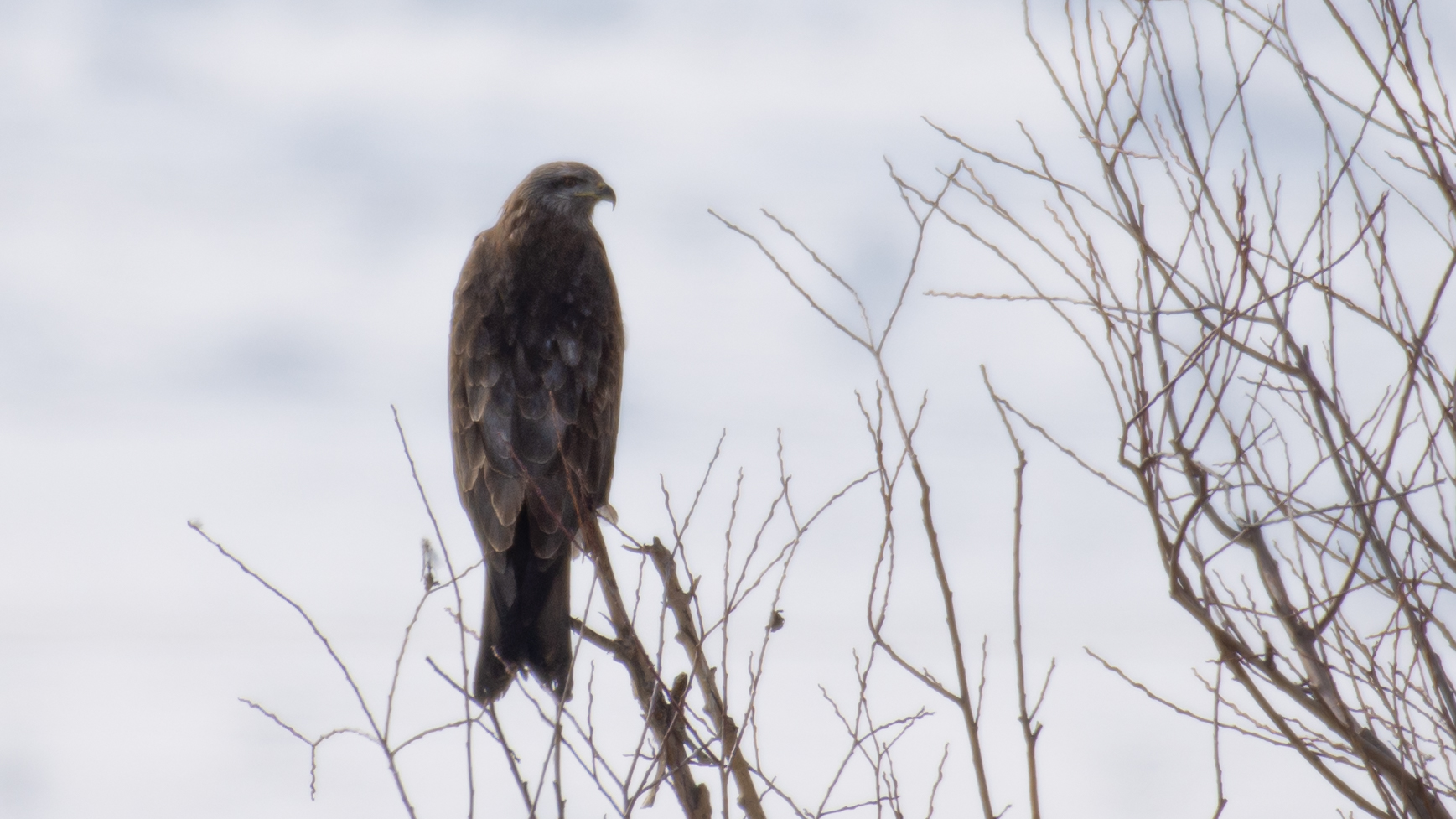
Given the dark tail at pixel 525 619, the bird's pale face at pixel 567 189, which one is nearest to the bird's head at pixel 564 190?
the bird's pale face at pixel 567 189

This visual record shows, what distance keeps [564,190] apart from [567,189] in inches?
0.8

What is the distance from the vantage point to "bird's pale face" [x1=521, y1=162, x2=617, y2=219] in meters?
5.77

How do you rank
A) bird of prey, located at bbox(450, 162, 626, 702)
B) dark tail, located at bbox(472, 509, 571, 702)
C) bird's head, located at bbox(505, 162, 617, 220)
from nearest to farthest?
dark tail, located at bbox(472, 509, 571, 702), bird of prey, located at bbox(450, 162, 626, 702), bird's head, located at bbox(505, 162, 617, 220)

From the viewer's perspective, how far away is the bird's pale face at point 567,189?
18.9 ft

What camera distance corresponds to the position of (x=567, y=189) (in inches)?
231

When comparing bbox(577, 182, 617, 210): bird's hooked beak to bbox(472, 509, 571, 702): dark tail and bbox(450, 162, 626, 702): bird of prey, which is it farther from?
bbox(472, 509, 571, 702): dark tail

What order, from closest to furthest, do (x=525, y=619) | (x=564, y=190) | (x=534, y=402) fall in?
1. (x=525, y=619)
2. (x=534, y=402)
3. (x=564, y=190)

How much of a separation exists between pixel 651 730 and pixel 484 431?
6.47 feet

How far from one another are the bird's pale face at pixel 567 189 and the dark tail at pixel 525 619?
83.6 inches

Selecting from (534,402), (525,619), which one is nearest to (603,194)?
(534,402)

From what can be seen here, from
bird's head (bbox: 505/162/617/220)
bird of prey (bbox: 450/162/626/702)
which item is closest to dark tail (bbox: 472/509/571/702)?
bird of prey (bbox: 450/162/626/702)

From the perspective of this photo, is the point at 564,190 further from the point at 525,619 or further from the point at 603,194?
the point at 525,619

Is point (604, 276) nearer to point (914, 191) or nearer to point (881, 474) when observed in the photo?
point (914, 191)

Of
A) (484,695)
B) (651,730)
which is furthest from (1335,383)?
(484,695)
